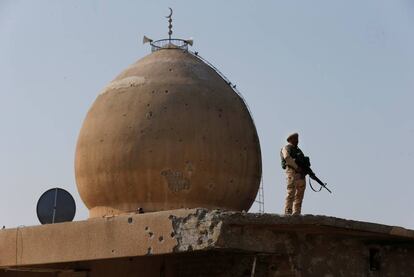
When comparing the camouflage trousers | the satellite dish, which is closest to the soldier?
the camouflage trousers

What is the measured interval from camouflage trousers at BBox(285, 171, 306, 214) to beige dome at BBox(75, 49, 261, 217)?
7.94 ft

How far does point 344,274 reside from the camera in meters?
11.4

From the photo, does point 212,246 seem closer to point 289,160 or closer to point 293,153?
point 289,160

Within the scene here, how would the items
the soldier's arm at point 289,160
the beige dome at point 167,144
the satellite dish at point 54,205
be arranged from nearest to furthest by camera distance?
1. the soldier's arm at point 289,160
2. the beige dome at point 167,144
3. the satellite dish at point 54,205

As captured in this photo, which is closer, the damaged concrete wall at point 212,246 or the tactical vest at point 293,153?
the damaged concrete wall at point 212,246

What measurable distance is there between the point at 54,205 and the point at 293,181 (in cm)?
453

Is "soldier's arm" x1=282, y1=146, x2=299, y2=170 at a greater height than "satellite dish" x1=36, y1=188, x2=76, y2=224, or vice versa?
"soldier's arm" x1=282, y1=146, x2=299, y2=170

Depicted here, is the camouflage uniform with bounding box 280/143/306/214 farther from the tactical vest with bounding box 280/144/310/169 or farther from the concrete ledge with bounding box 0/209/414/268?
the concrete ledge with bounding box 0/209/414/268

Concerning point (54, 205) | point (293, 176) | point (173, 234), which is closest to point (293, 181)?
point (293, 176)

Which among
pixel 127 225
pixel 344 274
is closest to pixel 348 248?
pixel 344 274


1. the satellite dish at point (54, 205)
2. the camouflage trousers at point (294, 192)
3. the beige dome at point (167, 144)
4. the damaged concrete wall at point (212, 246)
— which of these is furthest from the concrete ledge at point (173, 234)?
the beige dome at point (167, 144)

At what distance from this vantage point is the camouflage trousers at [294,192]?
12.1 meters

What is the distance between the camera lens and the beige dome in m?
14.2

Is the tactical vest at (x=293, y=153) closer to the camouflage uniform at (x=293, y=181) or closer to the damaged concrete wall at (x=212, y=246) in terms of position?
the camouflage uniform at (x=293, y=181)
